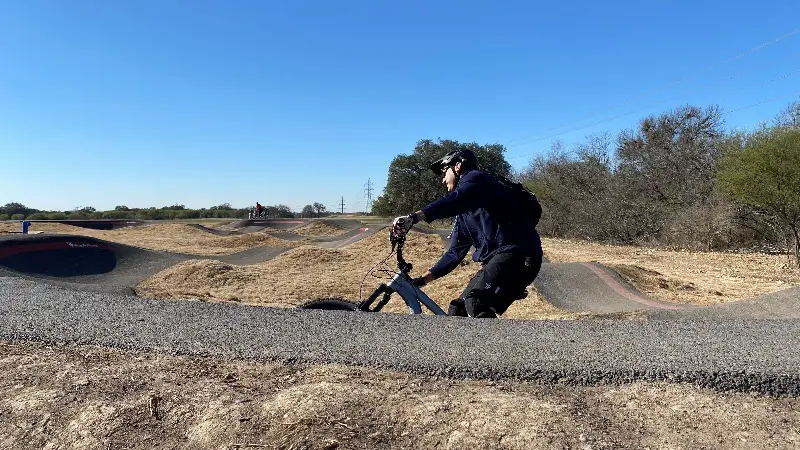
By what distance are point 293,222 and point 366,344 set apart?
134 ft

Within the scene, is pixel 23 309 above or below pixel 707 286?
above

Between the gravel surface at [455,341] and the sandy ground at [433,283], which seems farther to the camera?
the sandy ground at [433,283]

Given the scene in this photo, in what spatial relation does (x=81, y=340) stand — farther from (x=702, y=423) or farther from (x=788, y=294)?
(x=788, y=294)

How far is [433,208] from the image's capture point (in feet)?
12.6

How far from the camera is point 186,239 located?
29.5 meters

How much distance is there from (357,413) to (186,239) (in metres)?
29.5

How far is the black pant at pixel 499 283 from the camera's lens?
4168 millimetres

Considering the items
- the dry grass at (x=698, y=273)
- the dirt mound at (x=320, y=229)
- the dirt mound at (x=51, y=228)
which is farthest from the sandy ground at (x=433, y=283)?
the dirt mound at (x=51, y=228)

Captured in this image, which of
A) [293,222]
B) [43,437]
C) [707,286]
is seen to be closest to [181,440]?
[43,437]

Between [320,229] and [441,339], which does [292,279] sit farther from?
[320,229]

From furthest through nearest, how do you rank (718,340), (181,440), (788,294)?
1. (788,294)
2. (718,340)
3. (181,440)

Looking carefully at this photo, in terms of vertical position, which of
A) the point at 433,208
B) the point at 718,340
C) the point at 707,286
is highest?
the point at 433,208

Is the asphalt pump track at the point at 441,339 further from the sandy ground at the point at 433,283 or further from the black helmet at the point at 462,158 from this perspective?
the sandy ground at the point at 433,283

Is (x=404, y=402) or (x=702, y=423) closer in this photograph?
(x=702, y=423)
